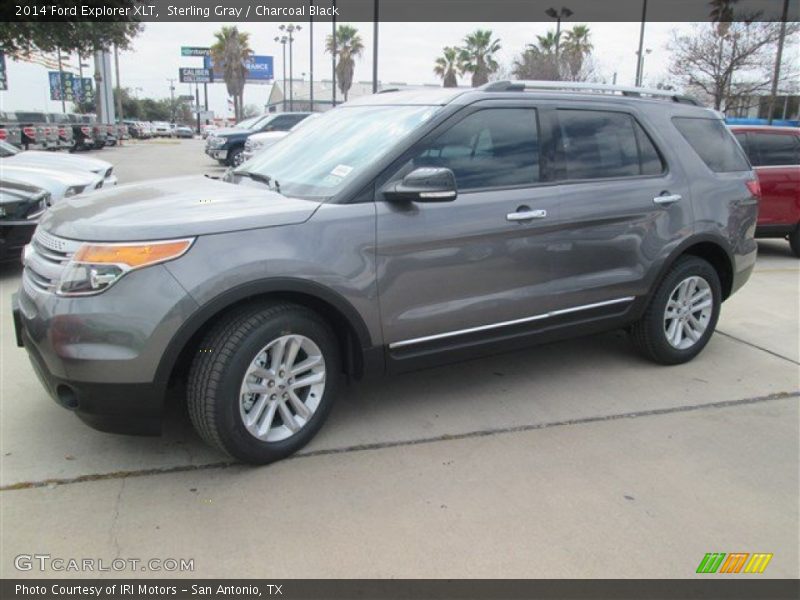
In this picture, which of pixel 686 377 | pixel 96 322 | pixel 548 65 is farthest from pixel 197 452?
pixel 548 65

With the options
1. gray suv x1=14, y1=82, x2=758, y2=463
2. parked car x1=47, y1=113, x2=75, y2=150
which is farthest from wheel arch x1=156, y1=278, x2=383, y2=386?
parked car x1=47, y1=113, x2=75, y2=150

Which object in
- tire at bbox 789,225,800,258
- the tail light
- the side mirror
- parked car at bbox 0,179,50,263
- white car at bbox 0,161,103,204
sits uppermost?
the side mirror

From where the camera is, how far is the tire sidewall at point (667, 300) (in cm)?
450

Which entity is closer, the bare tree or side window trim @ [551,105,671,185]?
side window trim @ [551,105,671,185]

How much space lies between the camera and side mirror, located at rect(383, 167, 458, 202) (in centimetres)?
323

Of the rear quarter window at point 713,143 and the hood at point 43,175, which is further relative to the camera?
the hood at point 43,175

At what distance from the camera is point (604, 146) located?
421 centimetres

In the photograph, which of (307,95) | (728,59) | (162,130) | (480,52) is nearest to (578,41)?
(480,52)

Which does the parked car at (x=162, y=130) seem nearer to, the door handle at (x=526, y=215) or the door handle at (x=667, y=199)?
the door handle at (x=667, y=199)

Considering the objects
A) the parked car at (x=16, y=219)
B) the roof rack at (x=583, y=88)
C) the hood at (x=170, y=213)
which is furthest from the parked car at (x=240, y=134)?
the hood at (x=170, y=213)

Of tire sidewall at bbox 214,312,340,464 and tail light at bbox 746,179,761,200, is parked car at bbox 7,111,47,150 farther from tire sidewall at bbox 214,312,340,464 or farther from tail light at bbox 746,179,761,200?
tail light at bbox 746,179,761,200

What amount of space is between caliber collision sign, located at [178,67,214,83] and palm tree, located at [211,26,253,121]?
18407mm

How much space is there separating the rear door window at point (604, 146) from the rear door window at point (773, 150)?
516 centimetres

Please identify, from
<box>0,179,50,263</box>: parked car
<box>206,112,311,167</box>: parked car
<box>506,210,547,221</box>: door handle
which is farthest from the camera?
<box>206,112,311,167</box>: parked car
